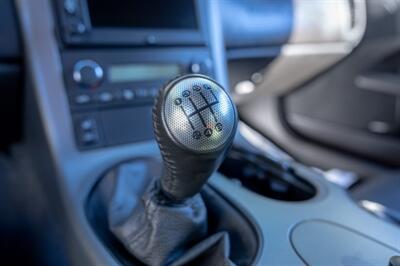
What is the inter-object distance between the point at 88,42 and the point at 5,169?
272 millimetres

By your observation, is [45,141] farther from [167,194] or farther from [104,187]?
[167,194]

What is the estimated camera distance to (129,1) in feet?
2.02

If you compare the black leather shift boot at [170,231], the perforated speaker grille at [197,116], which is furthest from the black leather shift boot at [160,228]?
the perforated speaker grille at [197,116]

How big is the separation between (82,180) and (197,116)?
26 cm

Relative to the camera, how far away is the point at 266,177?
1.94 ft

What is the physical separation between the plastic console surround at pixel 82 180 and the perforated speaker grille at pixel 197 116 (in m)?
0.14

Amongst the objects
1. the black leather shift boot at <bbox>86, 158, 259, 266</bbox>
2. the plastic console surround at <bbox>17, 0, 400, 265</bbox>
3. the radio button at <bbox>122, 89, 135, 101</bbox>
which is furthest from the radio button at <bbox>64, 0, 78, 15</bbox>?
the black leather shift boot at <bbox>86, 158, 259, 266</bbox>

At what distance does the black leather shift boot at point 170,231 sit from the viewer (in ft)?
1.38

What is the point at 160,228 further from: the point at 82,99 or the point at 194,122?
the point at 82,99

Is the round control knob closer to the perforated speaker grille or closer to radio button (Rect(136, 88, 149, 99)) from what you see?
radio button (Rect(136, 88, 149, 99))

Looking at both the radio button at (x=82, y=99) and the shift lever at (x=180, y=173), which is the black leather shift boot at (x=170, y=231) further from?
the radio button at (x=82, y=99)

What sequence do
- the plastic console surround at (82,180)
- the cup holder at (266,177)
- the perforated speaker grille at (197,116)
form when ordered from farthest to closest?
the cup holder at (266,177) < the plastic console surround at (82,180) < the perforated speaker grille at (197,116)

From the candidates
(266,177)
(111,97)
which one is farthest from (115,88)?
(266,177)

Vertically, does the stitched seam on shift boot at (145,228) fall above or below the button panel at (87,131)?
below
